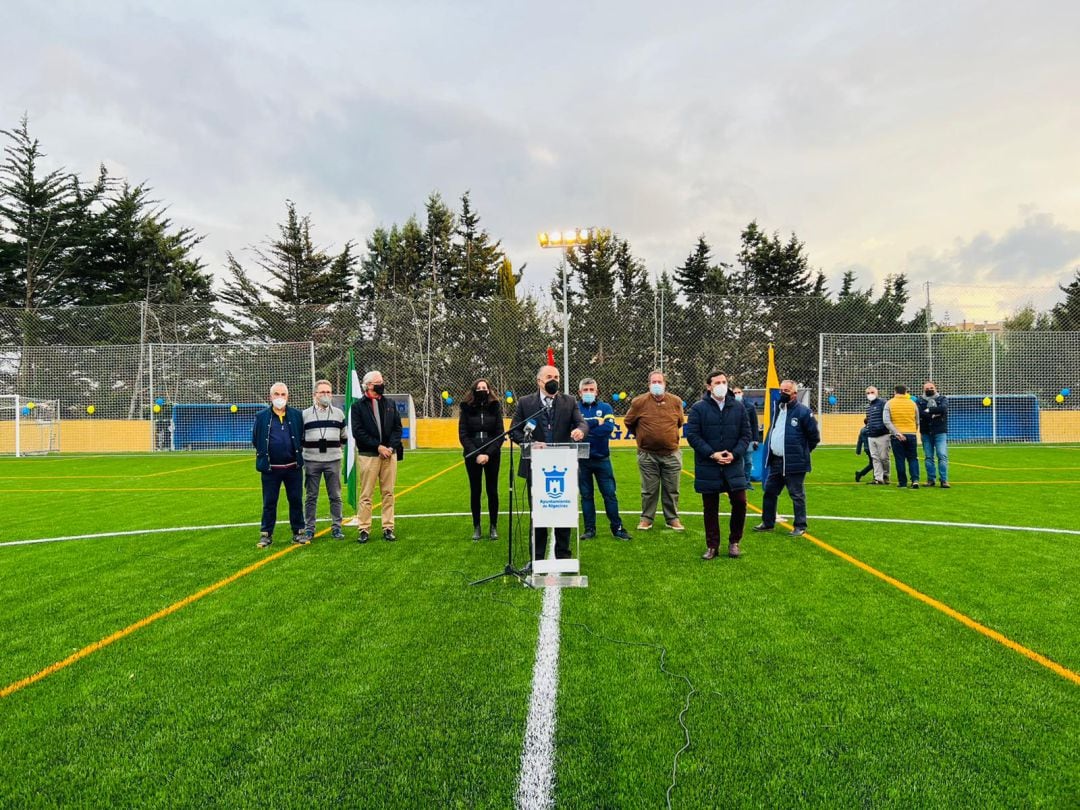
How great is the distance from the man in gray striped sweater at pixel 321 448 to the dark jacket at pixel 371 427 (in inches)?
13.6

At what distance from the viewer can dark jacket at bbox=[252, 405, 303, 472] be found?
6.79 meters

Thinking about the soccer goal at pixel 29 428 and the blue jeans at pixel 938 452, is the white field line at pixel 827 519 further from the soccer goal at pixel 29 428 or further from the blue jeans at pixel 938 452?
the soccer goal at pixel 29 428

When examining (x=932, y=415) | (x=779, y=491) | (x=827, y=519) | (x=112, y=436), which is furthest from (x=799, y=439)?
(x=112, y=436)

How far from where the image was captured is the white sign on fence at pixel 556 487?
17.5 ft

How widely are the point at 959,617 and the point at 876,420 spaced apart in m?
7.96

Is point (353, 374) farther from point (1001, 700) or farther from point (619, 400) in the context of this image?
point (619, 400)

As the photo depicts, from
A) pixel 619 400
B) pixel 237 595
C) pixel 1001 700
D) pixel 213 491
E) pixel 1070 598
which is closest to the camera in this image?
pixel 1001 700

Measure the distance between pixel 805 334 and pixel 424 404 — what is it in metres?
13.9

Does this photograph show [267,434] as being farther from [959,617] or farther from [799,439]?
[959,617]

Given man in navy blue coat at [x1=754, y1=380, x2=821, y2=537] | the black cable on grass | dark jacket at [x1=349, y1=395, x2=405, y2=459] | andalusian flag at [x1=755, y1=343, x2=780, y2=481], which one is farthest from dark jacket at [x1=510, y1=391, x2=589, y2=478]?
andalusian flag at [x1=755, y1=343, x2=780, y2=481]

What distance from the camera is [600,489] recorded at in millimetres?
7285

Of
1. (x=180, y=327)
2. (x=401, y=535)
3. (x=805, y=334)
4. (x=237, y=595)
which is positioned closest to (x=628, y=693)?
(x=237, y=595)

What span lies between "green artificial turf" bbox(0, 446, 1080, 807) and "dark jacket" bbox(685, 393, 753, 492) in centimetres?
74

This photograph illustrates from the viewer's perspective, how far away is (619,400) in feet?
76.8
